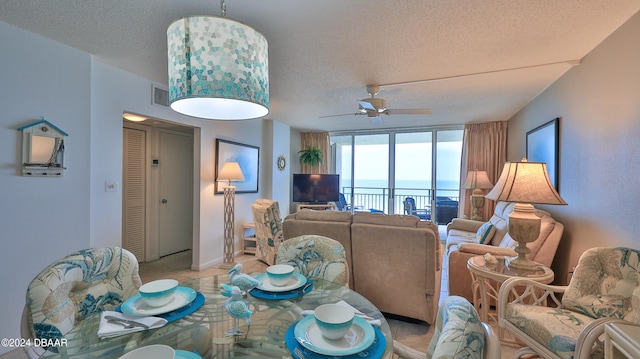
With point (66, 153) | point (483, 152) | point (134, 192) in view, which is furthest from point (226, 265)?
point (483, 152)

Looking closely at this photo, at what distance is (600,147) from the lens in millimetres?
2145

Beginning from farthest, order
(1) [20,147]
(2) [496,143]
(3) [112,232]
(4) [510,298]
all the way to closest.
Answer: (2) [496,143] → (3) [112,232] → (4) [510,298] → (1) [20,147]

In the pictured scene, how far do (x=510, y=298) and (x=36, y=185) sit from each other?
3.93 metres

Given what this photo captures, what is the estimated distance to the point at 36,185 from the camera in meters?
2.12

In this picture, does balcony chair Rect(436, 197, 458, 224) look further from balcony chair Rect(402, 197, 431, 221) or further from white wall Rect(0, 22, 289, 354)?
white wall Rect(0, 22, 289, 354)

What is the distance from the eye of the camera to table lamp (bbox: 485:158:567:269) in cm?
186

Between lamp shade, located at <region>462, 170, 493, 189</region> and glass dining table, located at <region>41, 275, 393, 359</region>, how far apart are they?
13.9 feet

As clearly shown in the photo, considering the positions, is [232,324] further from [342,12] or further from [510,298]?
[510,298]

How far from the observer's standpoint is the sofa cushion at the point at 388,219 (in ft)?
7.82

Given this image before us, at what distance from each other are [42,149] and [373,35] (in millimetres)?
2720

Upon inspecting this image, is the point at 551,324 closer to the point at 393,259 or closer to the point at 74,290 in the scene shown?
the point at 393,259

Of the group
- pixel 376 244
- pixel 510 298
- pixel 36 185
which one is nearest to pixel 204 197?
pixel 36 185

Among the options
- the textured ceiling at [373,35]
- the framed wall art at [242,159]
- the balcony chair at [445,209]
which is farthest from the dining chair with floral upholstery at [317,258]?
the balcony chair at [445,209]

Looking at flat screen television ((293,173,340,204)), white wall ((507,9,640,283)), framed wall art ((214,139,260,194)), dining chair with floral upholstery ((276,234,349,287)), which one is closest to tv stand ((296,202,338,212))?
flat screen television ((293,173,340,204))
